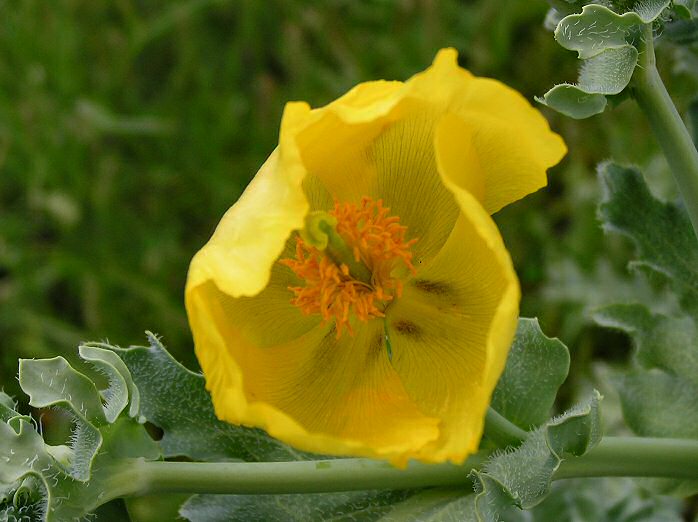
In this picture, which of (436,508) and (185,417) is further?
(185,417)

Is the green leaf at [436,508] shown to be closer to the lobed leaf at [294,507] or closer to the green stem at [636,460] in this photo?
the lobed leaf at [294,507]

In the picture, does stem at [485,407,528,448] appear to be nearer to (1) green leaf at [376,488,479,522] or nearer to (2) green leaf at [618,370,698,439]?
(1) green leaf at [376,488,479,522]

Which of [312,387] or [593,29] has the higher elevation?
[593,29]

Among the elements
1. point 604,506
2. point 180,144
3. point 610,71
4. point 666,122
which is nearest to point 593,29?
point 610,71

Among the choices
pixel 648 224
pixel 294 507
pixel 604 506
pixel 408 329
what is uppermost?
pixel 648 224

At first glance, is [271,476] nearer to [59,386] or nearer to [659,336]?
[59,386]

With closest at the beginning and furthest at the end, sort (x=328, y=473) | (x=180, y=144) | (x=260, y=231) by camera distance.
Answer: (x=260, y=231), (x=328, y=473), (x=180, y=144)

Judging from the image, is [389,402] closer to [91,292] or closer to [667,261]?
[667,261]
